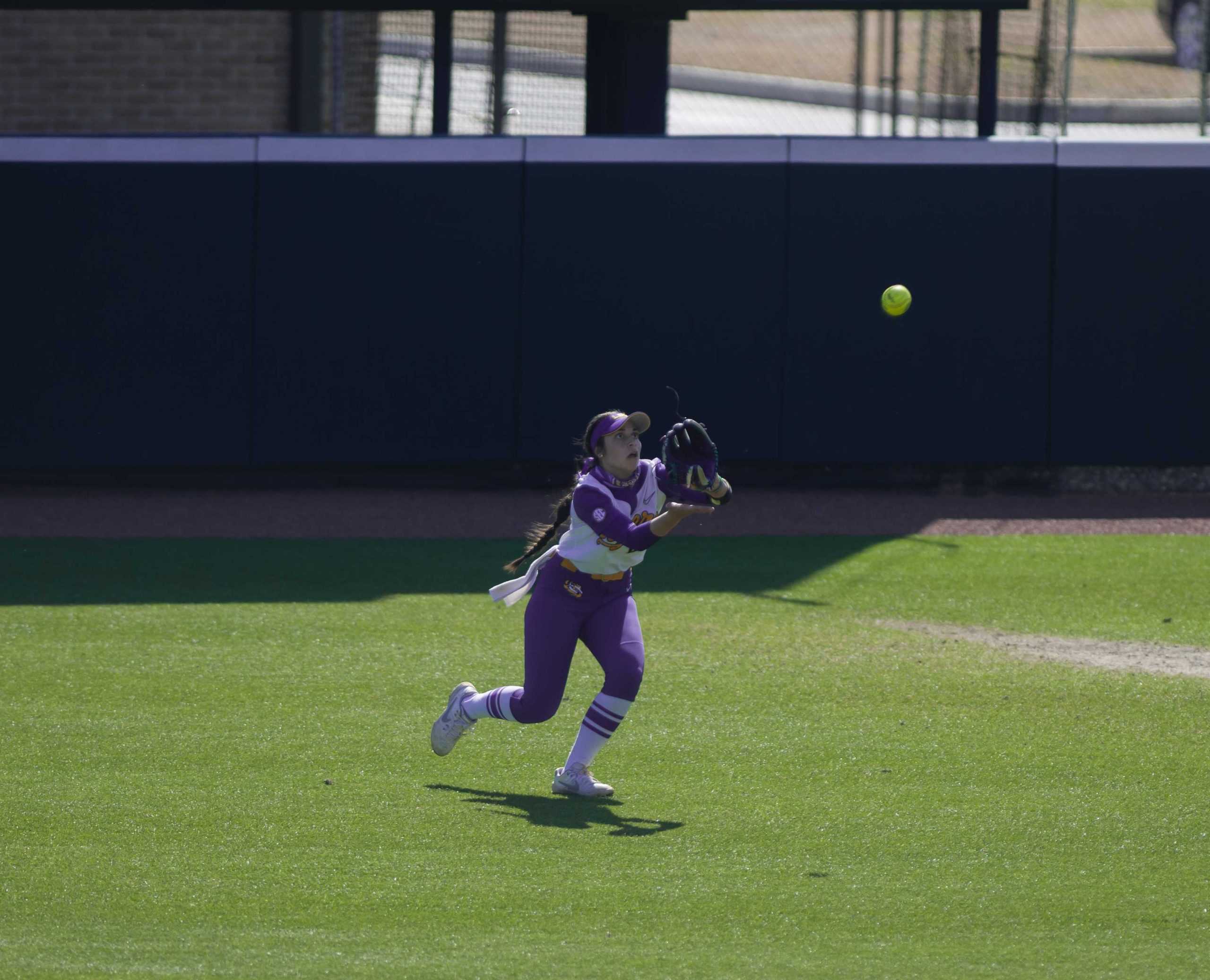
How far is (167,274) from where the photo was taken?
14.0 metres

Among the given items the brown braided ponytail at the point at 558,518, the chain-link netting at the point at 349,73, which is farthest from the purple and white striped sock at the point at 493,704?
the chain-link netting at the point at 349,73

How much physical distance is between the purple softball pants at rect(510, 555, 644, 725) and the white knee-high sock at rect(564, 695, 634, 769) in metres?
0.05

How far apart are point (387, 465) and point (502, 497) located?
1034 mm

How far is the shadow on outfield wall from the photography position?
10.6 metres

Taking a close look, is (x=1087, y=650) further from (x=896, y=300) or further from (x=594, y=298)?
(x=594, y=298)

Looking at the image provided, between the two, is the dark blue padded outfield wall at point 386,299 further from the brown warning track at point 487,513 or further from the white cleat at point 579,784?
the white cleat at point 579,784

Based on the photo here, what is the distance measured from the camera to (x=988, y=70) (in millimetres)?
14414

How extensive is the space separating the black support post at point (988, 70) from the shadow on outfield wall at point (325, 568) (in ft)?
13.5

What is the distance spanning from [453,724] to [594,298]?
25.9ft

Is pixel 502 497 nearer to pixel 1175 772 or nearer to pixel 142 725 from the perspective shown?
pixel 142 725

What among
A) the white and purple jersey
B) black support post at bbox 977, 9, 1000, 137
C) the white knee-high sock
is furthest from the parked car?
the white knee-high sock

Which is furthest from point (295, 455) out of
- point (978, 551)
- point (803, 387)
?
point (978, 551)

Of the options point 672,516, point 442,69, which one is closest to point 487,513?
point 442,69

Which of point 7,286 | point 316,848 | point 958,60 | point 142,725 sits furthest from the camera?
point 958,60
